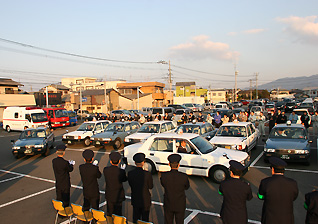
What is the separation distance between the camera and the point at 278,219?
3.88 m

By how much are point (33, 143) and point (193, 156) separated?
877 cm

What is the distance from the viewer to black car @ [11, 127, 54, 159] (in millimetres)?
12586

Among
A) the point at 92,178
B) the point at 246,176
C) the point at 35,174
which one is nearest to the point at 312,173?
the point at 246,176

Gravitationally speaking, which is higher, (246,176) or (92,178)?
(92,178)

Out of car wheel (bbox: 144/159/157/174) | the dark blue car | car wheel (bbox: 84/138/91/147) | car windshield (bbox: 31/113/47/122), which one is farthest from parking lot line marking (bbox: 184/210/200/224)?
car windshield (bbox: 31/113/47/122)

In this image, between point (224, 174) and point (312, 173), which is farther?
point (312, 173)

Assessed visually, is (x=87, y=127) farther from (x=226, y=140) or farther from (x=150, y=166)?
(x=226, y=140)

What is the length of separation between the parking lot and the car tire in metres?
0.21

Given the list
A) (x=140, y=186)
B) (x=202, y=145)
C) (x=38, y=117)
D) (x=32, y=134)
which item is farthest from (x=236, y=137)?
(x=38, y=117)

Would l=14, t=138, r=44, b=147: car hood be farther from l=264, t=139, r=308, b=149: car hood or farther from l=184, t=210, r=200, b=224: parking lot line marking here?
l=264, t=139, r=308, b=149: car hood

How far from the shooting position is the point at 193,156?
8.29m

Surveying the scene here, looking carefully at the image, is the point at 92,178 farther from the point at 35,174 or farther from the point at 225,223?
the point at 35,174

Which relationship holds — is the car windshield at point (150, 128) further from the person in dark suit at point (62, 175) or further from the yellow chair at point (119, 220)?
the yellow chair at point (119, 220)

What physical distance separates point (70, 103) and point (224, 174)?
5209 cm
